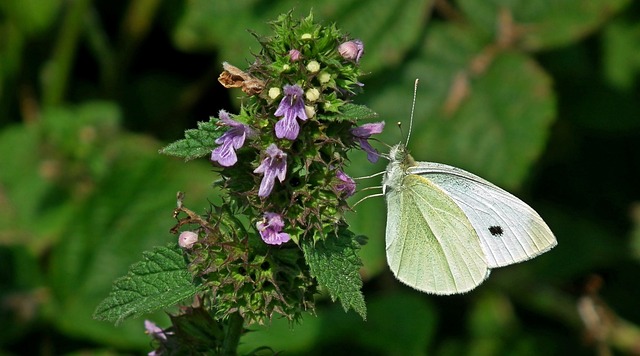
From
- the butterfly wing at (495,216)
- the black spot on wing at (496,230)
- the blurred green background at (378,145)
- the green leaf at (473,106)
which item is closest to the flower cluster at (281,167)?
the butterfly wing at (495,216)

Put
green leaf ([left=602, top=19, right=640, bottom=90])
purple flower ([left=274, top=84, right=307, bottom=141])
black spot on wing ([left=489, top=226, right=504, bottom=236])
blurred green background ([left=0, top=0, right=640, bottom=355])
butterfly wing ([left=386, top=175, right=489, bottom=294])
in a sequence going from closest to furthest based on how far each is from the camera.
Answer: purple flower ([left=274, top=84, right=307, bottom=141]), butterfly wing ([left=386, top=175, right=489, bottom=294]), black spot on wing ([left=489, top=226, right=504, bottom=236]), blurred green background ([left=0, top=0, right=640, bottom=355]), green leaf ([left=602, top=19, right=640, bottom=90])

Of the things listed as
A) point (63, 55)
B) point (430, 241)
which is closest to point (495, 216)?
point (430, 241)

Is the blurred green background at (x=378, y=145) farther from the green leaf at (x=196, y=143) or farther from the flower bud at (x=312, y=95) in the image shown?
the flower bud at (x=312, y=95)

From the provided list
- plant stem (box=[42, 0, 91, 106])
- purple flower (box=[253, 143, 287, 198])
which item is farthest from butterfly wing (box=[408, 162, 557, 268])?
plant stem (box=[42, 0, 91, 106])

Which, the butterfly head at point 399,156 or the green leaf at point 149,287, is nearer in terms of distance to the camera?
the green leaf at point 149,287

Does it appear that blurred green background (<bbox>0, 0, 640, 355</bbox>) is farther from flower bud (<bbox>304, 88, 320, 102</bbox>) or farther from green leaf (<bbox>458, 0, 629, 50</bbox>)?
flower bud (<bbox>304, 88, 320, 102</bbox>)

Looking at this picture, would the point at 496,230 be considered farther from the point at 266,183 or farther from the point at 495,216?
the point at 266,183
